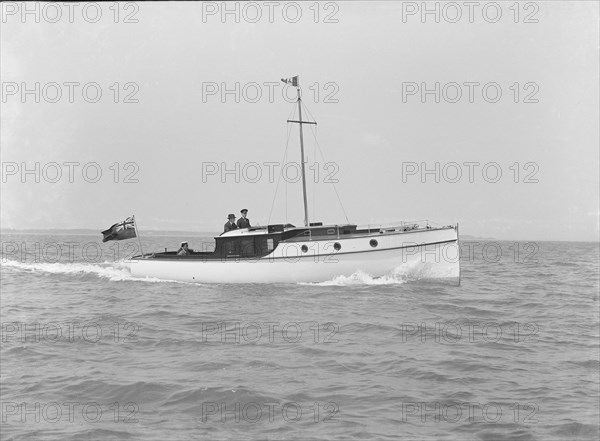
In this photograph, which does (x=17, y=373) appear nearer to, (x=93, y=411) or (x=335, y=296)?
(x=93, y=411)

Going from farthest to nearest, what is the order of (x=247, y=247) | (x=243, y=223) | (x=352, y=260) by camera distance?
(x=243, y=223), (x=247, y=247), (x=352, y=260)

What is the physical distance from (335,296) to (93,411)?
15640mm

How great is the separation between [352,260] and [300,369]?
16.0m

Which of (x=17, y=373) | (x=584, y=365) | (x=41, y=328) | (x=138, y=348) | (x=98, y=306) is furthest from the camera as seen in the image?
(x=98, y=306)

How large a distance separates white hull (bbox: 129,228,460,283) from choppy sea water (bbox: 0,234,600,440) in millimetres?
3829

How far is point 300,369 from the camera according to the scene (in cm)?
1297

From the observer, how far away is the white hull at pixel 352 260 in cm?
2859

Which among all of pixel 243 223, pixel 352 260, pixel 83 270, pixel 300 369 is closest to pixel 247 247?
pixel 243 223

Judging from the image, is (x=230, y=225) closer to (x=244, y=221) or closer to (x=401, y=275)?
(x=244, y=221)

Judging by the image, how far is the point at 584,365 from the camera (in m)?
13.8

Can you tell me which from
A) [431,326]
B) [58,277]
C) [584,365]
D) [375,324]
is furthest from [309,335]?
[58,277]

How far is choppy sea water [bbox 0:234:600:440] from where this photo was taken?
31.6 feet

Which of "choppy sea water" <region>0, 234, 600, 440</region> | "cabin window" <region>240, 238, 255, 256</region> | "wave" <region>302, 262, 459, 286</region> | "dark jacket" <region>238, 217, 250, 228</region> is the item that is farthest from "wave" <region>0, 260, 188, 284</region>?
"wave" <region>302, 262, 459, 286</region>

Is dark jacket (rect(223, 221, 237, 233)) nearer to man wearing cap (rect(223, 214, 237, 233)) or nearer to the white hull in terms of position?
man wearing cap (rect(223, 214, 237, 233))
